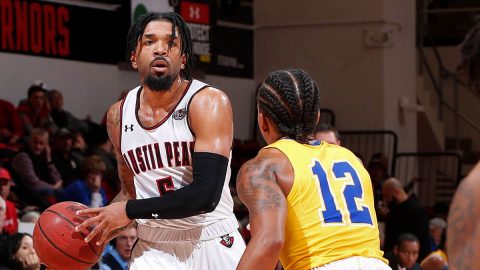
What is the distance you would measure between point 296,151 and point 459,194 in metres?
1.46

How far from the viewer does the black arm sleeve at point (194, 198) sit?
4426 mm

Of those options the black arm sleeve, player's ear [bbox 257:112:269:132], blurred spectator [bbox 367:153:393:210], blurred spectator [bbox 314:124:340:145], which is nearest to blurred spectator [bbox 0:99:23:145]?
blurred spectator [bbox 367:153:393:210]

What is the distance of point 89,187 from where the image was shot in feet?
32.5

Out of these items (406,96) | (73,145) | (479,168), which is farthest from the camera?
(406,96)

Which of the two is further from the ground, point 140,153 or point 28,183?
point 140,153

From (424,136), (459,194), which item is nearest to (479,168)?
(459,194)

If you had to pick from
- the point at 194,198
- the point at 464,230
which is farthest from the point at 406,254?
the point at 464,230

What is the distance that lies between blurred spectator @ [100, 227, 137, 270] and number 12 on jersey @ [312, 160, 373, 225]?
4381 millimetres

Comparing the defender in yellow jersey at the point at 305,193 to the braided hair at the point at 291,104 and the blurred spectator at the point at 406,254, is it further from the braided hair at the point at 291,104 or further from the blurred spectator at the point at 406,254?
the blurred spectator at the point at 406,254

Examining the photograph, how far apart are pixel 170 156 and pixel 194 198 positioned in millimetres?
294

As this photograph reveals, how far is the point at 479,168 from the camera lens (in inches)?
91.1

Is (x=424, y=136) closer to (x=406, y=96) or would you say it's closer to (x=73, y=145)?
(x=406, y=96)

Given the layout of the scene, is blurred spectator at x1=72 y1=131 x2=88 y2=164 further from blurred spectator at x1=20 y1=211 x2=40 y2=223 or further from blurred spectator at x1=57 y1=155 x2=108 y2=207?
blurred spectator at x1=20 y1=211 x2=40 y2=223

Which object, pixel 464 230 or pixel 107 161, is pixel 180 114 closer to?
pixel 464 230
